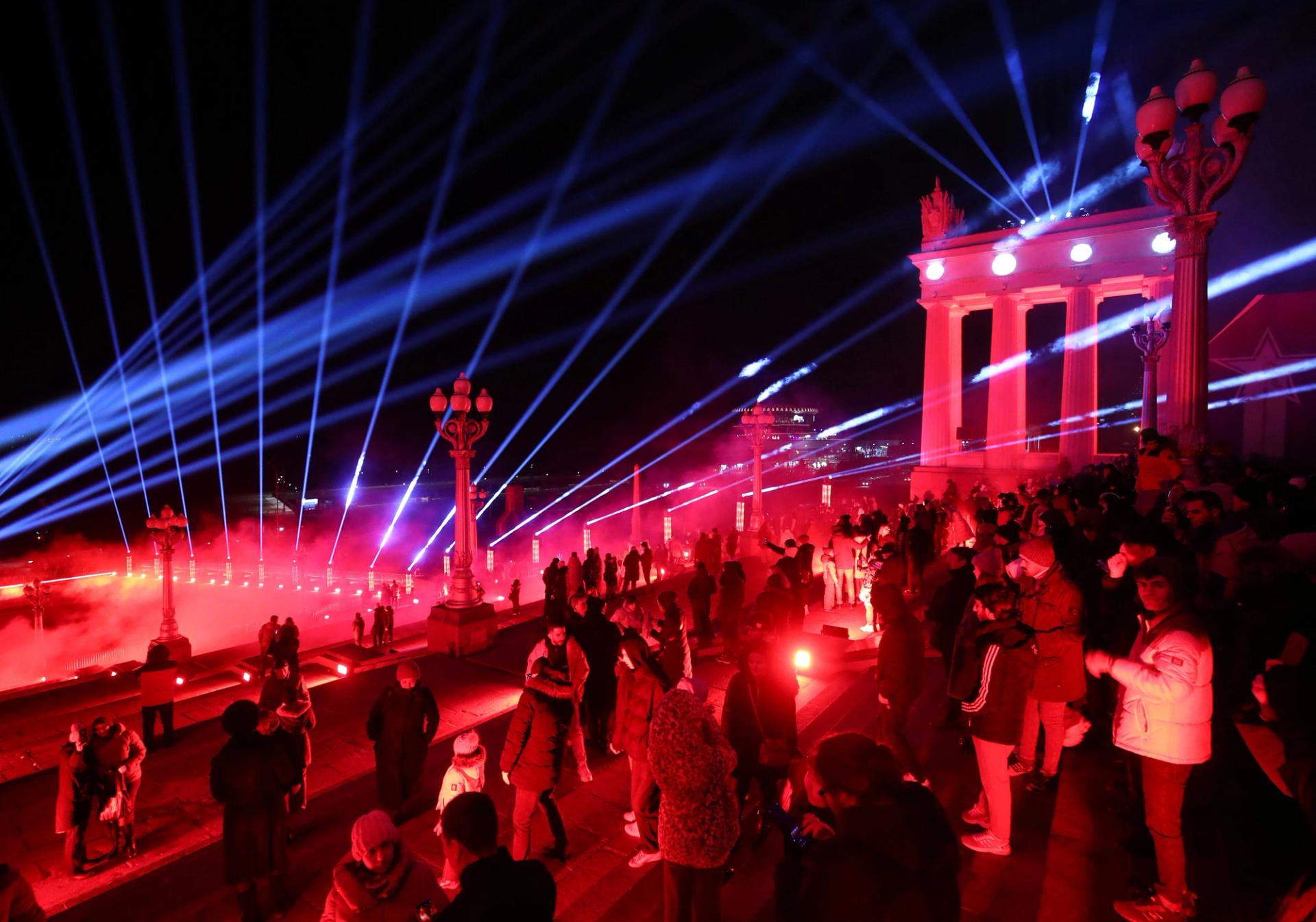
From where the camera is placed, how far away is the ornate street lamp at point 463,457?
11734mm

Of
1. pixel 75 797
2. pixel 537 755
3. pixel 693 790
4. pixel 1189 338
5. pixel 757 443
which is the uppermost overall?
pixel 1189 338

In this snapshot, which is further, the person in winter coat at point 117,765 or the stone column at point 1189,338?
the stone column at point 1189,338

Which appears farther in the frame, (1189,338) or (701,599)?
(701,599)

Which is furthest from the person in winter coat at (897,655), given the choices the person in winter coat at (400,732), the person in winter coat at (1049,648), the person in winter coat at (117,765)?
the person in winter coat at (117,765)

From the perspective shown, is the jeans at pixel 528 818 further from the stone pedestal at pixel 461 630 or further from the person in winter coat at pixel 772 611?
the stone pedestal at pixel 461 630

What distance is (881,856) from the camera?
182 centimetres

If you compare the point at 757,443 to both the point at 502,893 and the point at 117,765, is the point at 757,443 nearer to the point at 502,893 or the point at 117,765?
the point at 117,765

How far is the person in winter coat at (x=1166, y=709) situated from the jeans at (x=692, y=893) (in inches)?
82.5

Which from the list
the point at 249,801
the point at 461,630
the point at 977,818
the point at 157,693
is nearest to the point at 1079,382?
the point at 461,630

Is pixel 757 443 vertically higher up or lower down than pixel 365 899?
higher up

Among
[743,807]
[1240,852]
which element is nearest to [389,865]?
[743,807]

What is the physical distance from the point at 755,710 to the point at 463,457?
936cm

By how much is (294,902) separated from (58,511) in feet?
136

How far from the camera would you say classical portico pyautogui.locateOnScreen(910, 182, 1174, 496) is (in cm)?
2377
